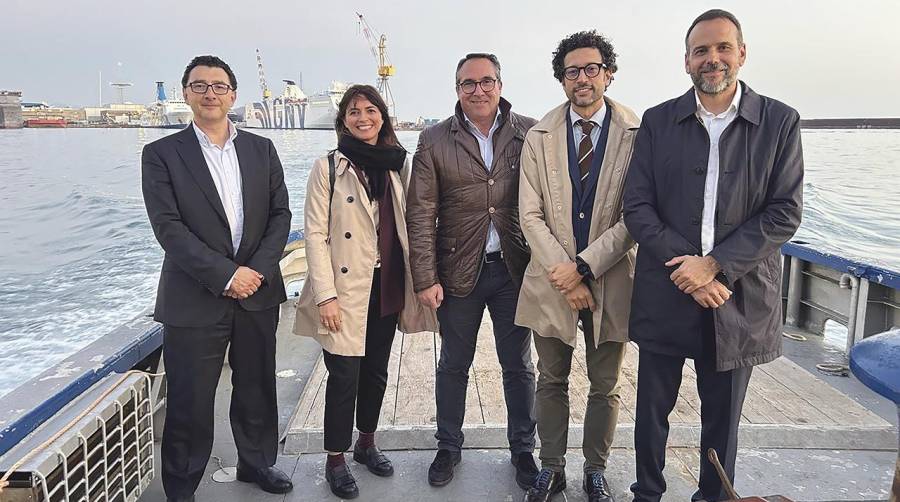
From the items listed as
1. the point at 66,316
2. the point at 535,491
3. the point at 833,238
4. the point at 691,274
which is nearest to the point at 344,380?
the point at 535,491

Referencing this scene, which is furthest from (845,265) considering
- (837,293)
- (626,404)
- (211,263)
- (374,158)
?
(211,263)

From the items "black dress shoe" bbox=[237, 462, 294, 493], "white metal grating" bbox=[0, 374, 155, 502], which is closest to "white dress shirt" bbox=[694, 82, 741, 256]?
"black dress shoe" bbox=[237, 462, 294, 493]

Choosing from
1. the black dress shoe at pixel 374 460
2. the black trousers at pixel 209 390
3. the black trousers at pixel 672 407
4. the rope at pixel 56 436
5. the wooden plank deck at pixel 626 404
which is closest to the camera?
the rope at pixel 56 436

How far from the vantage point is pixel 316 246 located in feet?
7.42

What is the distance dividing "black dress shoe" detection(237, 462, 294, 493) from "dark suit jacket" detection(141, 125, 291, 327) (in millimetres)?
654

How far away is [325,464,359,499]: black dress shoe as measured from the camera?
229 centimetres

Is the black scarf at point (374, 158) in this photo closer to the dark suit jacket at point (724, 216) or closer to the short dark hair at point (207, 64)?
the short dark hair at point (207, 64)

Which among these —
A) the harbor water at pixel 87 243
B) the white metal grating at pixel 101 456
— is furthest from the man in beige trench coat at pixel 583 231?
the harbor water at pixel 87 243

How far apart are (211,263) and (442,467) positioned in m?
1.19

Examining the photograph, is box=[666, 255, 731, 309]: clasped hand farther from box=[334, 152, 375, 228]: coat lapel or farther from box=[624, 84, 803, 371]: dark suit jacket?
box=[334, 152, 375, 228]: coat lapel

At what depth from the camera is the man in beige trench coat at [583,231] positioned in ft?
6.98

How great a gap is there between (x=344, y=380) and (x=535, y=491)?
0.85 metres

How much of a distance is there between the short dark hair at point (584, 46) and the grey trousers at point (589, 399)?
0.93 metres

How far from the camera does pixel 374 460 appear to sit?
97.7 inches
